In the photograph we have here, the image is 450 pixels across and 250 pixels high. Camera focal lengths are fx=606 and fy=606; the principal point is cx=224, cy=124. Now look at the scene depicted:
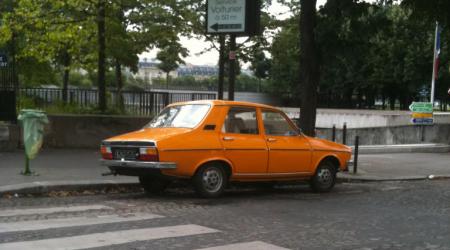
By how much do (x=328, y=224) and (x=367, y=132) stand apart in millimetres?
20065

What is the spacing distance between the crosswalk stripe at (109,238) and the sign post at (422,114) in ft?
62.2

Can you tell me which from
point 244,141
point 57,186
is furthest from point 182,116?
point 57,186

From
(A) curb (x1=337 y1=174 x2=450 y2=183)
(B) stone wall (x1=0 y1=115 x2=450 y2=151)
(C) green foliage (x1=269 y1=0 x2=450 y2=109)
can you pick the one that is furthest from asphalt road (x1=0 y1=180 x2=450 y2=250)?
(B) stone wall (x1=0 y1=115 x2=450 y2=151)

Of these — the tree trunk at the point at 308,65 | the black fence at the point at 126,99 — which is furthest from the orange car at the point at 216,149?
the black fence at the point at 126,99

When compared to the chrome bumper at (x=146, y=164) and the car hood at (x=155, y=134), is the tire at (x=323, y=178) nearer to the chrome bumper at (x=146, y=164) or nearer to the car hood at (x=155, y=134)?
the car hood at (x=155, y=134)

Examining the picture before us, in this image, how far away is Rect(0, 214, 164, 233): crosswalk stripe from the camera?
7.21 metres

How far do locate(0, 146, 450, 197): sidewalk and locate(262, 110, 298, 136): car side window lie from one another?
2688 millimetres

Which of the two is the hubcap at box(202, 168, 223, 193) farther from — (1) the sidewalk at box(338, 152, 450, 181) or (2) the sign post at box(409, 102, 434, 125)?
(2) the sign post at box(409, 102, 434, 125)

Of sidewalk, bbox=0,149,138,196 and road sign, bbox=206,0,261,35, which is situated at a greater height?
road sign, bbox=206,0,261,35

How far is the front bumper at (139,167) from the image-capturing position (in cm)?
955

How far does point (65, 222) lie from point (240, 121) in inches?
161

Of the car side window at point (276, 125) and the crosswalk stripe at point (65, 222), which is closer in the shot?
the crosswalk stripe at point (65, 222)

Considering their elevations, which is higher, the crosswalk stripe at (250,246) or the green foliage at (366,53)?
the green foliage at (366,53)

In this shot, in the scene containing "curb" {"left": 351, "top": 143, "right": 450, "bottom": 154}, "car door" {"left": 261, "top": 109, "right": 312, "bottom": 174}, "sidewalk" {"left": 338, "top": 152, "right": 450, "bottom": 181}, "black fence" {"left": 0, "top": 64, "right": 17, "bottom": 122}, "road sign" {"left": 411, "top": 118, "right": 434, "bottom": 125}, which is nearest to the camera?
"car door" {"left": 261, "top": 109, "right": 312, "bottom": 174}
